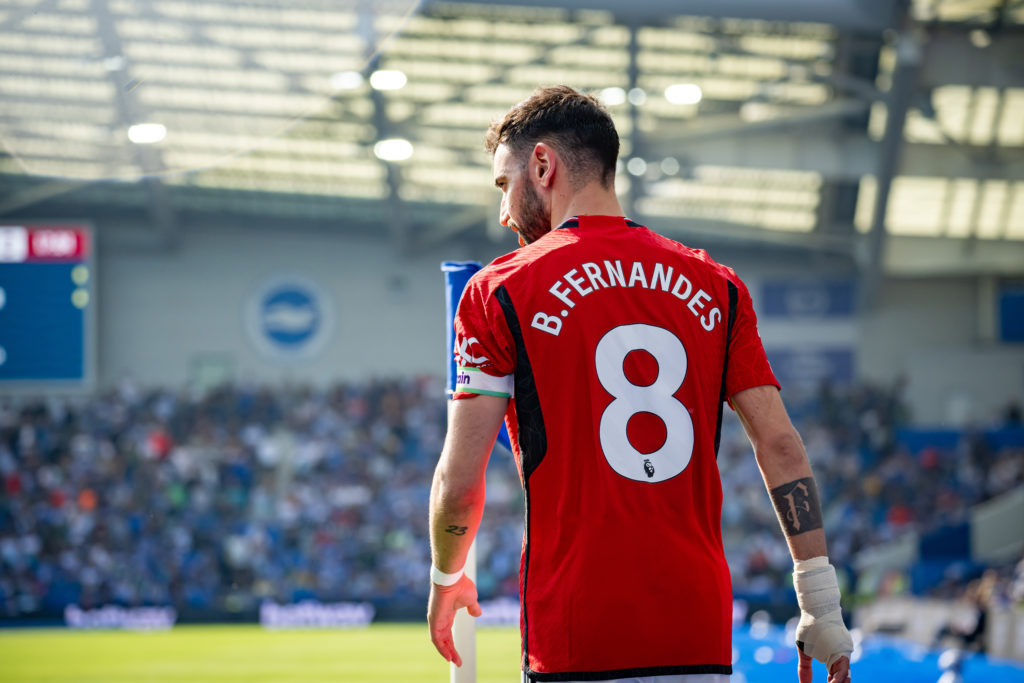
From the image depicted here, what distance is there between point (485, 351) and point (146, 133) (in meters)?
3.95

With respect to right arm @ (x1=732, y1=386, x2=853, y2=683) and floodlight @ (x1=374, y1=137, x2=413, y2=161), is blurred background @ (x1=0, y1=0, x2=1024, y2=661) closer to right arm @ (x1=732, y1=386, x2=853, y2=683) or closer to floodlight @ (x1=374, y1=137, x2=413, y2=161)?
floodlight @ (x1=374, y1=137, x2=413, y2=161)

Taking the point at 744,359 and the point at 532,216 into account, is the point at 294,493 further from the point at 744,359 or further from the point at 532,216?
the point at 744,359

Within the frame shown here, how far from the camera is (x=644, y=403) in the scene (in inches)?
81.1

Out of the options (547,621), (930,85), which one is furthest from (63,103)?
(930,85)

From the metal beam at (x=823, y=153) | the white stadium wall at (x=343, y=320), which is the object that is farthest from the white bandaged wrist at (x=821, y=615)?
the white stadium wall at (x=343, y=320)

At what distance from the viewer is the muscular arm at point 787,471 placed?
7.04 ft

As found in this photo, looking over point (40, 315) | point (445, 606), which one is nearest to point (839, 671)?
point (445, 606)

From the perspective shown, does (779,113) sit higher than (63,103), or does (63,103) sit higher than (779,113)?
(779,113)

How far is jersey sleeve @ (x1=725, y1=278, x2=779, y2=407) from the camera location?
2156mm

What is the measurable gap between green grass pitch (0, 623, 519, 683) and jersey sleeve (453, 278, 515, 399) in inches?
402

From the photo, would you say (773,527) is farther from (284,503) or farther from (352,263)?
(352,263)

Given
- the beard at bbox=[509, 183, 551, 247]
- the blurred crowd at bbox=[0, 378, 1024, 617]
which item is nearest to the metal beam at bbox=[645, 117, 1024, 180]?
the blurred crowd at bbox=[0, 378, 1024, 617]

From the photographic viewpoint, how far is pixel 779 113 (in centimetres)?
2058

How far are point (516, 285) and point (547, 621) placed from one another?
67 cm
